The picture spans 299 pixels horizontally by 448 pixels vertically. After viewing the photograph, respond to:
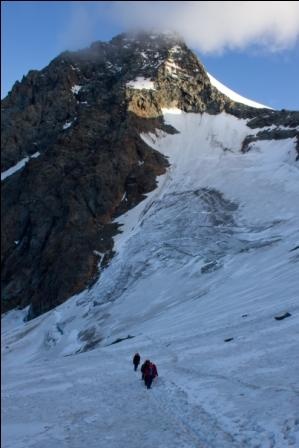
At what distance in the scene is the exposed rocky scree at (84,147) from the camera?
255ft

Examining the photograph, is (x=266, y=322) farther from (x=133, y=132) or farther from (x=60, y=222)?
(x=133, y=132)

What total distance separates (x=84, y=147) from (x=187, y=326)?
67.9 metres

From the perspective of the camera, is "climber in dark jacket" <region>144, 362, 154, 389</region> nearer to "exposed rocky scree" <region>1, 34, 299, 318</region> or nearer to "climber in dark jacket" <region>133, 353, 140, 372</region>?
"climber in dark jacket" <region>133, 353, 140, 372</region>

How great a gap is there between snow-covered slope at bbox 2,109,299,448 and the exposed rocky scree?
14.0ft

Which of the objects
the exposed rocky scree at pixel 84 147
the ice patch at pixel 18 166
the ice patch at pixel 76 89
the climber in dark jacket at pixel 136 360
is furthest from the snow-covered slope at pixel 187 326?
the ice patch at pixel 76 89

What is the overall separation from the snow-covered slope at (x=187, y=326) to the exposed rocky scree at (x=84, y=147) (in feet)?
14.0

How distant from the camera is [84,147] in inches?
3954

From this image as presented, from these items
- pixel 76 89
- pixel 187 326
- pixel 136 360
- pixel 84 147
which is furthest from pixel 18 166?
pixel 136 360

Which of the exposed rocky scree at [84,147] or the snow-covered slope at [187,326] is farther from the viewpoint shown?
the exposed rocky scree at [84,147]

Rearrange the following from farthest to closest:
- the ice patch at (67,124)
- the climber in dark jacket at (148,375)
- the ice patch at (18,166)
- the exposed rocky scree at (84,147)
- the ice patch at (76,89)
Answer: the ice patch at (76,89), the ice patch at (67,124), the ice patch at (18,166), the exposed rocky scree at (84,147), the climber in dark jacket at (148,375)

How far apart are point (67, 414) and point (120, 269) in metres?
45.9

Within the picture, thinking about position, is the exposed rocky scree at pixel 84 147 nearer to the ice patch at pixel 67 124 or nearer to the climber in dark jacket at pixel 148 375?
the ice patch at pixel 67 124

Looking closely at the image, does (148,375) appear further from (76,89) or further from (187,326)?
(76,89)

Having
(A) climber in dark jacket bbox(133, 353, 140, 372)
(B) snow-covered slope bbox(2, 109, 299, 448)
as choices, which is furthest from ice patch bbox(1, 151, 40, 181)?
(A) climber in dark jacket bbox(133, 353, 140, 372)
